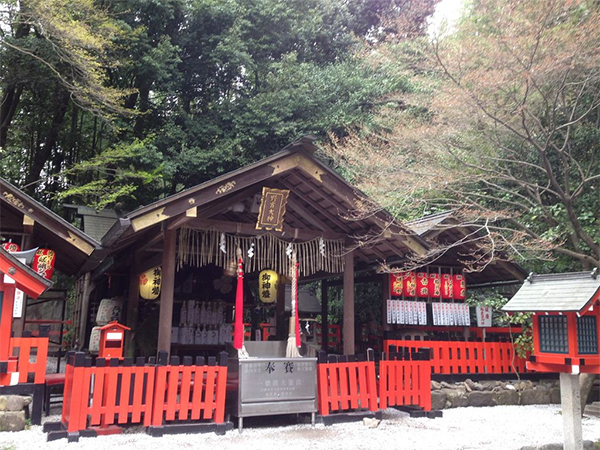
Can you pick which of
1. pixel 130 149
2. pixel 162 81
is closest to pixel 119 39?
pixel 162 81

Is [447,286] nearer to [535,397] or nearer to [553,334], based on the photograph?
[535,397]

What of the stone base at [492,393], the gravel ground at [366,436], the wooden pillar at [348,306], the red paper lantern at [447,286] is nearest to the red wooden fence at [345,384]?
the gravel ground at [366,436]

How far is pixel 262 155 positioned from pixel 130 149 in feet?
20.4

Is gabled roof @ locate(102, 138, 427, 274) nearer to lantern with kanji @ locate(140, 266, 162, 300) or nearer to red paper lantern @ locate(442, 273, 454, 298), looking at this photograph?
lantern with kanji @ locate(140, 266, 162, 300)

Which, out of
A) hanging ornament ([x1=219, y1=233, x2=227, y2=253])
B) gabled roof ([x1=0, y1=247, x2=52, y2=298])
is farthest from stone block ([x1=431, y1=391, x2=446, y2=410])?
gabled roof ([x1=0, y1=247, x2=52, y2=298])

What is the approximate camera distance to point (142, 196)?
2077cm

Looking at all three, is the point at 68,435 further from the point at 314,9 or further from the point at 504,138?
the point at 314,9

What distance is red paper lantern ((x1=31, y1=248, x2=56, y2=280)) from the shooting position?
10.4m

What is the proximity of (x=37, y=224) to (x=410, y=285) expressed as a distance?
30.0 ft

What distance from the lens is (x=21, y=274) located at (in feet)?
24.8

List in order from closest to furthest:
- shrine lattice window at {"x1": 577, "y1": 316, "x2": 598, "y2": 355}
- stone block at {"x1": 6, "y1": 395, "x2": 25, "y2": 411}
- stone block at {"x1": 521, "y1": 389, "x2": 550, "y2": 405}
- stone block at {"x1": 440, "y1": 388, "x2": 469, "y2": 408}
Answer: shrine lattice window at {"x1": 577, "y1": 316, "x2": 598, "y2": 355}
stone block at {"x1": 6, "y1": 395, "x2": 25, "y2": 411}
stone block at {"x1": 440, "y1": 388, "x2": 469, "y2": 408}
stone block at {"x1": 521, "y1": 389, "x2": 550, "y2": 405}

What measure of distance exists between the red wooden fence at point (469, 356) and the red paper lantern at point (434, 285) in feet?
4.84

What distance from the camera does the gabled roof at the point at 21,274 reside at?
7.35 m

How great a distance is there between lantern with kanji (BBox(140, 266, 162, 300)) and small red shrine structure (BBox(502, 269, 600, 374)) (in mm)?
8500
